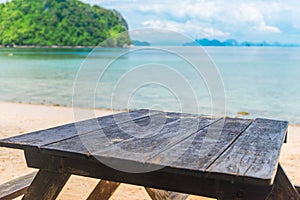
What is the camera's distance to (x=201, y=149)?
1.62m

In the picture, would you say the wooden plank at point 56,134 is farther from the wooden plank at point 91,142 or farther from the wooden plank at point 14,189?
the wooden plank at point 14,189

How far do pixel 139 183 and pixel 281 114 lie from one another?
1107 centimetres

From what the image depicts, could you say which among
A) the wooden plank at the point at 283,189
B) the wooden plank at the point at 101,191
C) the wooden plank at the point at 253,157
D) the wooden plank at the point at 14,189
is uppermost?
the wooden plank at the point at 253,157

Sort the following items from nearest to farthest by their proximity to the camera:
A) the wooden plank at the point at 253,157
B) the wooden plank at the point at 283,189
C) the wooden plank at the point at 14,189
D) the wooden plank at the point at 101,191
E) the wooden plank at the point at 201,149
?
1. the wooden plank at the point at 253,157
2. the wooden plank at the point at 201,149
3. the wooden plank at the point at 283,189
4. the wooden plank at the point at 14,189
5. the wooden plank at the point at 101,191

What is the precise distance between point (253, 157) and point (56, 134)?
95 cm

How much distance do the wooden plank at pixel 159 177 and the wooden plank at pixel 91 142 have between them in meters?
0.06

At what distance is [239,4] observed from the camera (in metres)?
64.5

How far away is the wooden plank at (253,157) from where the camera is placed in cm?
128

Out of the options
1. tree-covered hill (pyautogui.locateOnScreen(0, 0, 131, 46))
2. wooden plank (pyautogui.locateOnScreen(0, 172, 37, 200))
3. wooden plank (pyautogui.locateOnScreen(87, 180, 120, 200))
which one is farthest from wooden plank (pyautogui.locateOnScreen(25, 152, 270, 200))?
tree-covered hill (pyautogui.locateOnScreen(0, 0, 131, 46))

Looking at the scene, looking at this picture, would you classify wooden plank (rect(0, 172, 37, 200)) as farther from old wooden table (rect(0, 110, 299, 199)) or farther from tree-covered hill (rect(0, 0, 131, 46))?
tree-covered hill (rect(0, 0, 131, 46))

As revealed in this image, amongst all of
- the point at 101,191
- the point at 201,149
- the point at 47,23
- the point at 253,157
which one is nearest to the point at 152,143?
the point at 201,149

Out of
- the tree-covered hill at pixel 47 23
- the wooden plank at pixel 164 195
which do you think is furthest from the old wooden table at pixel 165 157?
the tree-covered hill at pixel 47 23

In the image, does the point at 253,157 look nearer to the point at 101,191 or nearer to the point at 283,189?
the point at 283,189

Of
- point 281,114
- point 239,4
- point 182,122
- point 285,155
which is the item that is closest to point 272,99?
point 281,114
